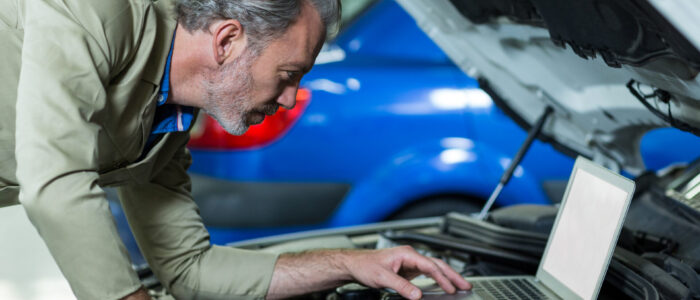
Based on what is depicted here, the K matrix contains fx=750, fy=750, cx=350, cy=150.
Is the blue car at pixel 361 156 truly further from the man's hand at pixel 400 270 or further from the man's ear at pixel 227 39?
the man's ear at pixel 227 39

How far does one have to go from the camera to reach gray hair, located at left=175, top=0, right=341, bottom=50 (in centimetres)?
129

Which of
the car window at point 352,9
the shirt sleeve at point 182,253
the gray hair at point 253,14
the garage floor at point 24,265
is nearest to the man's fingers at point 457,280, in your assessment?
the shirt sleeve at point 182,253

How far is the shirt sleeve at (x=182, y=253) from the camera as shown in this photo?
1.64m

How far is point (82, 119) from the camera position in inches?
44.3

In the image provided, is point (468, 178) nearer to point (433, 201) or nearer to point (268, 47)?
point (433, 201)

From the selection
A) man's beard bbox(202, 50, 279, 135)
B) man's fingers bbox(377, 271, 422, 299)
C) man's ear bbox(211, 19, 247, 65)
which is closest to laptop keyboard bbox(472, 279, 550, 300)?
man's fingers bbox(377, 271, 422, 299)

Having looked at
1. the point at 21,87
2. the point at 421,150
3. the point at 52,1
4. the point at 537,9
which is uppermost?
the point at 537,9

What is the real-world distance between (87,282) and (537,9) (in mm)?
872

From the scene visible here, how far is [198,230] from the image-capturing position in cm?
169

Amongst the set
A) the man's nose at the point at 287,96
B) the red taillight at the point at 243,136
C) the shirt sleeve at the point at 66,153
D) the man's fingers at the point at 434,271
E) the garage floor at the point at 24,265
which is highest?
the man's nose at the point at 287,96

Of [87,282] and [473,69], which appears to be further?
[473,69]

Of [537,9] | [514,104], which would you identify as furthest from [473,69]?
[537,9]

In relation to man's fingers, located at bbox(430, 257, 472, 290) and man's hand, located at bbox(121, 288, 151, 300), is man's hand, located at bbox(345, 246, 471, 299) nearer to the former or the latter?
man's fingers, located at bbox(430, 257, 472, 290)

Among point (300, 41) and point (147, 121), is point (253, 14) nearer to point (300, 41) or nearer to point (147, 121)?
point (300, 41)
